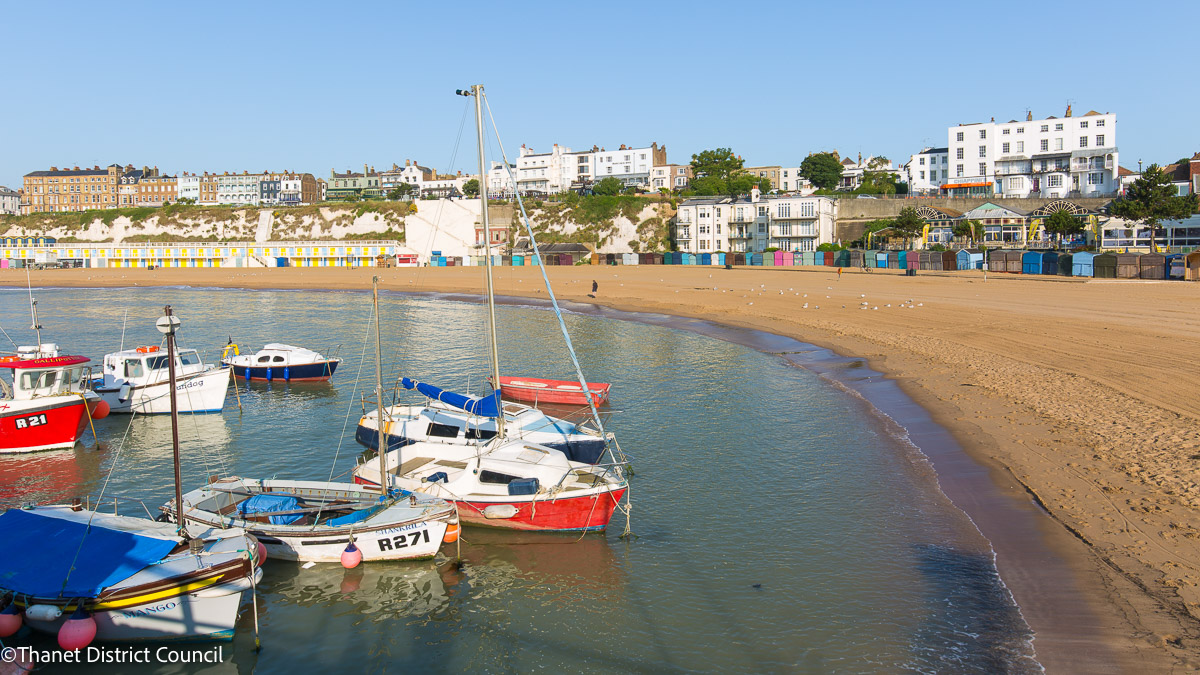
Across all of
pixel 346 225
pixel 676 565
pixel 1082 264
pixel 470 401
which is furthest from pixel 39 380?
pixel 346 225

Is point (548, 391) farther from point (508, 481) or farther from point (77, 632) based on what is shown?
point (77, 632)

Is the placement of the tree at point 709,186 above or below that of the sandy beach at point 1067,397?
above

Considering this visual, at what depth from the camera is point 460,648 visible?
14383mm

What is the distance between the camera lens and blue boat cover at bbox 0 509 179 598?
13820mm

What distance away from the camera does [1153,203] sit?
7525 cm

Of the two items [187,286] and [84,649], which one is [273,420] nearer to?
[84,649]

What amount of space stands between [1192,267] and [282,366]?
60.8 metres

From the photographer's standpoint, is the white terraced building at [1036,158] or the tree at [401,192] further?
the tree at [401,192]

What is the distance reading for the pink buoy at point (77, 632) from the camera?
1339 centimetres

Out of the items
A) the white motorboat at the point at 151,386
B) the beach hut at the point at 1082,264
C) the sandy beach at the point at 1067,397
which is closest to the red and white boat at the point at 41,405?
the white motorboat at the point at 151,386

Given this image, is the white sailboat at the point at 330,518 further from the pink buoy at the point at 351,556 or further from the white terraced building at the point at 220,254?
the white terraced building at the point at 220,254

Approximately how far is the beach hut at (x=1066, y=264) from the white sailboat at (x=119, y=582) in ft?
222

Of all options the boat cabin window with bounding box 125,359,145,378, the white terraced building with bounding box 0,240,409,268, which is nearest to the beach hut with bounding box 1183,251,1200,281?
the boat cabin window with bounding box 125,359,145,378

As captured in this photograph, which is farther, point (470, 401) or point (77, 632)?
point (470, 401)
